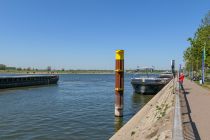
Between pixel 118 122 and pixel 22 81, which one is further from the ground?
pixel 22 81

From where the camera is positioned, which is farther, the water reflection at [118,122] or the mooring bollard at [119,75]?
the mooring bollard at [119,75]

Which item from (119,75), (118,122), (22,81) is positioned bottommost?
(118,122)

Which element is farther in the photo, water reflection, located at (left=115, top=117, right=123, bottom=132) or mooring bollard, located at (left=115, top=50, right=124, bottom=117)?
mooring bollard, located at (left=115, top=50, right=124, bottom=117)

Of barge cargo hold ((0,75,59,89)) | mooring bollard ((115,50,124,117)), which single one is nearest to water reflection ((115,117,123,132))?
mooring bollard ((115,50,124,117))

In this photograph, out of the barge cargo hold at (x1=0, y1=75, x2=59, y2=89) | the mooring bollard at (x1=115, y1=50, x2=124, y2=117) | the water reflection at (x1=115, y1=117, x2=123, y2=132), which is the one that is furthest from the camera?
the barge cargo hold at (x1=0, y1=75, x2=59, y2=89)

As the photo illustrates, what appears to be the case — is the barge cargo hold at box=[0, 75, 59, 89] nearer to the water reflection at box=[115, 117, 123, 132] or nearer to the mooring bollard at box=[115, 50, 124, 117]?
the water reflection at box=[115, 117, 123, 132]

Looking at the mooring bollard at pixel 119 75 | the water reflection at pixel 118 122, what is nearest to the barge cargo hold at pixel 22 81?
the water reflection at pixel 118 122

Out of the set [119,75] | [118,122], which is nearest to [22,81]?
[119,75]

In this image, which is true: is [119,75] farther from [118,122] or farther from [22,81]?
[22,81]

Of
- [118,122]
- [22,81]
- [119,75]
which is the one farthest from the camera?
[22,81]

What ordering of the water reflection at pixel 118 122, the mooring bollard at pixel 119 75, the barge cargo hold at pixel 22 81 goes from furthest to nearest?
1. the barge cargo hold at pixel 22 81
2. the mooring bollard at pixel 119 75
3. the water reflection at pixel 118 122

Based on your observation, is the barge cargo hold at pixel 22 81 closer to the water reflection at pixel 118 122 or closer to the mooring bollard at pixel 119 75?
the water reflection at pixel 118 122

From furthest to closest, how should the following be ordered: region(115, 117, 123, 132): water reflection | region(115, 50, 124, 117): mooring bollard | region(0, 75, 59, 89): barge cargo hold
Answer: region(0, 75, 59, 89): barge cargo hold, region(115, 50, 124, 117): mooring bollard, region(115, 117, 123, 132): water reflection

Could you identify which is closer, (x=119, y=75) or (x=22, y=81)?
(x=119, y=75)
